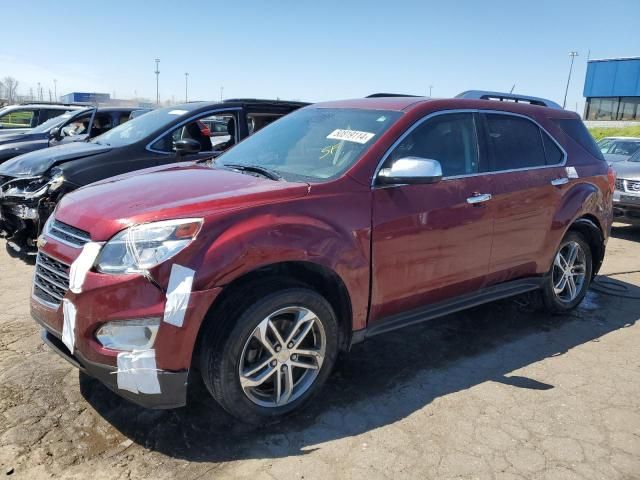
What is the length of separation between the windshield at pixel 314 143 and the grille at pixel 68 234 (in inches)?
47.8

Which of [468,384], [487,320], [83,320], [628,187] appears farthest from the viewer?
[628,187]

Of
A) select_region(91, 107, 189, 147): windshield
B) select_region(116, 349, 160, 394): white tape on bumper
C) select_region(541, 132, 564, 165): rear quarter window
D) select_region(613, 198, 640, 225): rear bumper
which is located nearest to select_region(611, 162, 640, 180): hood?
select_region(613, 198, 640, 225): rear bumper

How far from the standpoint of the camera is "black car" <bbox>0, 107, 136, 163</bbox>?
9.13m

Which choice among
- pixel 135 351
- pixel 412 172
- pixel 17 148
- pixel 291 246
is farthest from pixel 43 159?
pixel 412 172

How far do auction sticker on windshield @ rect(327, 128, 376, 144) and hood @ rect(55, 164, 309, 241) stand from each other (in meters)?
0.65

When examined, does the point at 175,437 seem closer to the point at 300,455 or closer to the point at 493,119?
the point at 300,455

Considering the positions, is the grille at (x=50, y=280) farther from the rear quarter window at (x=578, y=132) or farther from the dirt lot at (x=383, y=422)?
the rear quarter window at (x=578, y=132)

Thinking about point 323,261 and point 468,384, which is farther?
point 468,384

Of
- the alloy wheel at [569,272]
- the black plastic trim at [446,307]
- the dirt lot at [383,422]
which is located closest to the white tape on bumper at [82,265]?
the dirt lot at [383,422]

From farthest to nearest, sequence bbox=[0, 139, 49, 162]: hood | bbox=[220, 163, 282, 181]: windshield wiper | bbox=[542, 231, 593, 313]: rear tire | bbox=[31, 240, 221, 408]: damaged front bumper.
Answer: bbox=[0, 139, 49, 162]: hood → bbox=[542, 231, 593, 313]: rear tire → bbox=[220, 163, 282, 181]: windshield wiper → bbox=[31, 240, 221, 408]: damaged front bumper

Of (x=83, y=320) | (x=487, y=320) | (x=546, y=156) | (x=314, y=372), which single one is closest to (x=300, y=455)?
(x=314, y=372)

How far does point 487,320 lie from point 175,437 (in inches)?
119

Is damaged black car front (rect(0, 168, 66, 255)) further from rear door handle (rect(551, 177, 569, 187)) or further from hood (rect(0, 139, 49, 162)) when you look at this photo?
rear door handle (rect(551, 177, 569, 187))

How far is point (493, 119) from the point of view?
4180mm
